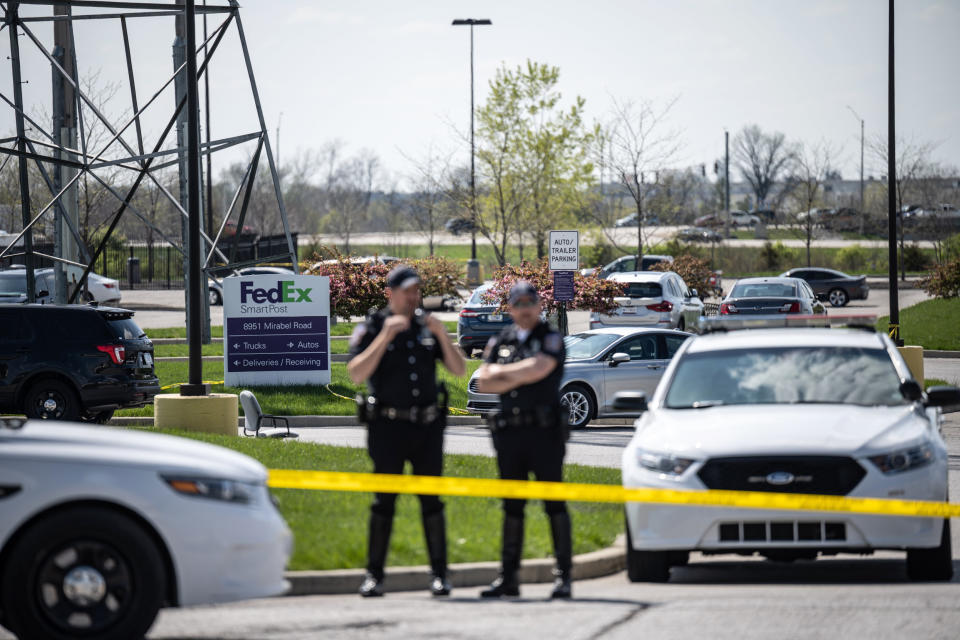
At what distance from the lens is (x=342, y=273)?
94.3 feet

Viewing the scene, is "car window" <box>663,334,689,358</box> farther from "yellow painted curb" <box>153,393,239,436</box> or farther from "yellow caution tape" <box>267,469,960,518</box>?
"yellow caution tape" <box>267,469,960,518</box>

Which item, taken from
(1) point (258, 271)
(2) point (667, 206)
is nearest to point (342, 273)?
(1) point (258, 271)

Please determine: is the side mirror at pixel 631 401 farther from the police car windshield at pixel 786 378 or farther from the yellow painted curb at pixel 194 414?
→ the yellow painted curb at pixel 194 414

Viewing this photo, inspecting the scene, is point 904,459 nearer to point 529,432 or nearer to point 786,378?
point 786,378

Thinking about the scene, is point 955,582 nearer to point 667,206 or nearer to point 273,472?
point 273,472

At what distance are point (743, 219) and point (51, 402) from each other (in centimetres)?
9408

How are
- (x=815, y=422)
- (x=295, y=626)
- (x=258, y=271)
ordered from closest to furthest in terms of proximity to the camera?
(x=295, y=626) < (x=815, y=422) < (x=258, y=271)

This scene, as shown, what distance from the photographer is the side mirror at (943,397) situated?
28.6 ft

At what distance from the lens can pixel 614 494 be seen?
784 cm

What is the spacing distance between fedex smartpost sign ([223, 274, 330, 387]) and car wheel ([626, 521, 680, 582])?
1372cm

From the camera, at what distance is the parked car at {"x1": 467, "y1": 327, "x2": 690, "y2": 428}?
18469 mm

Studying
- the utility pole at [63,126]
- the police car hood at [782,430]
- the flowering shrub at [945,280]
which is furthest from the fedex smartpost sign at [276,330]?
the flowering shrub at [945,280]

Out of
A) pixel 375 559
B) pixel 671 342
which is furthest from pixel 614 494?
pixel 671 342

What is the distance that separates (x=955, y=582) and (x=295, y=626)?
166 inches
